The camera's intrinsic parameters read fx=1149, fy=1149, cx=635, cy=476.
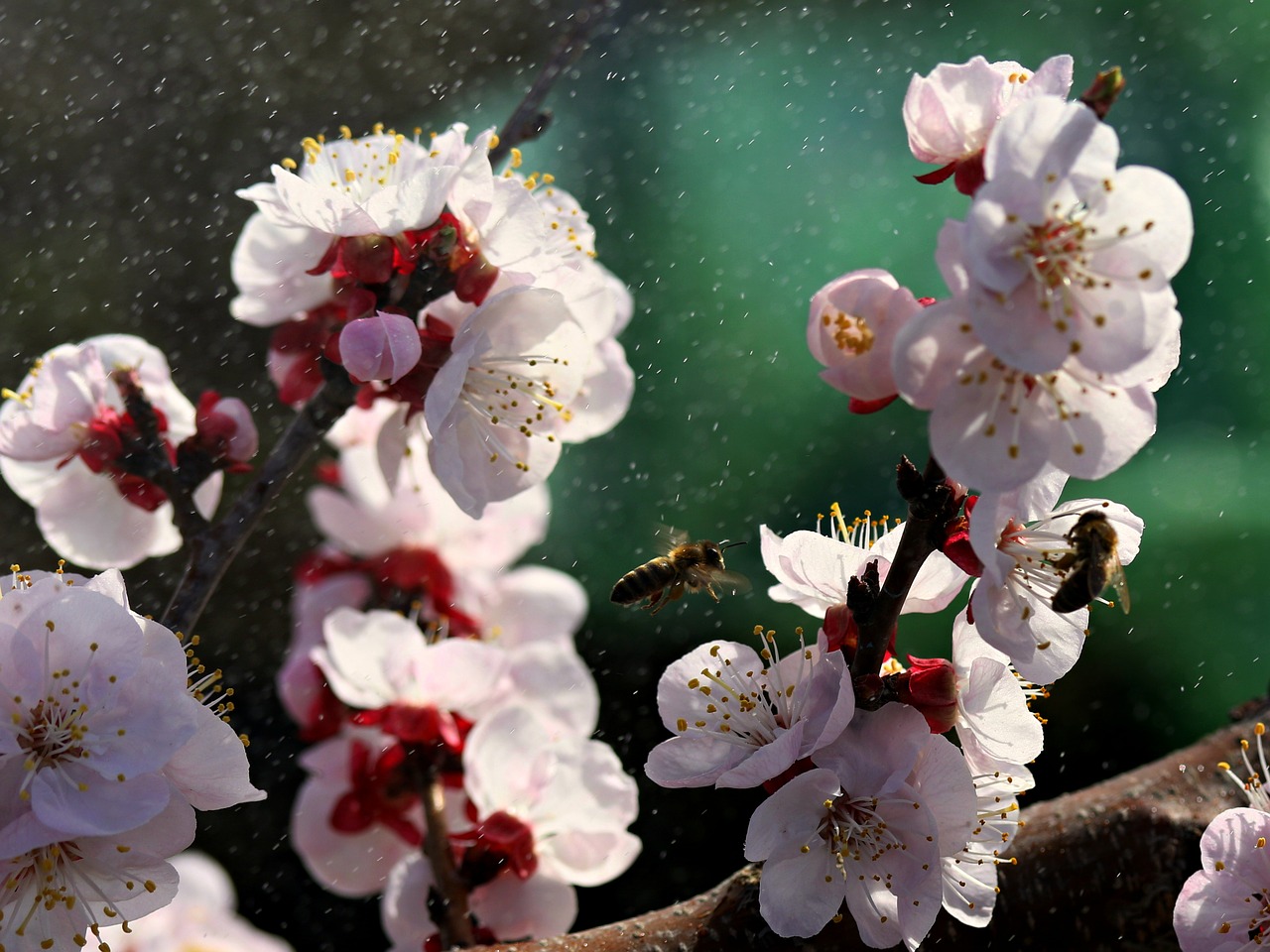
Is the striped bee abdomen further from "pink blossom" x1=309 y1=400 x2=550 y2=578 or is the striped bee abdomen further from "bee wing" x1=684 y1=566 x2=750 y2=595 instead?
"pink blossom" x1=309 y1=400 x2=550 y2=578

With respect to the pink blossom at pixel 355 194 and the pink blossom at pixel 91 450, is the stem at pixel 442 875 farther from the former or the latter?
the pink blossom at pixel 355 194

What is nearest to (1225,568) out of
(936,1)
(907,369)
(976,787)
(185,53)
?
(936,1)

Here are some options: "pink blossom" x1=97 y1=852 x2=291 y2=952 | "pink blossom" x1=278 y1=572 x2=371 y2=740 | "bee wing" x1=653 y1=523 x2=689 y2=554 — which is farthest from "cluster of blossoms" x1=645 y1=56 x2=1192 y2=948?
"pink blossom" x1=97 y1=852 x2=291 y2=952

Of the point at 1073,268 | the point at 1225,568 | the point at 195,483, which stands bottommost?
the point at 1225,568

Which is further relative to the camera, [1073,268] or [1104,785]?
[1104,785]

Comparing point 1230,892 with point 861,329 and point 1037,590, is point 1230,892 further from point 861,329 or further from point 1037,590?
point 861,329

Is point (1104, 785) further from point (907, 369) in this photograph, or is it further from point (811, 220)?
point (811, 220)

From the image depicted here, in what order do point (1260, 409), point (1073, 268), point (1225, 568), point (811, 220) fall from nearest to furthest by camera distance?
point (1073, 268), point (1225, 568), point (1260, 409), point (811, 220)

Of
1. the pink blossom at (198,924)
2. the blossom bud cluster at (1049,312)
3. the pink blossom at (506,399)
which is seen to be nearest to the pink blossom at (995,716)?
the blossom bud cluster at (1049,312)

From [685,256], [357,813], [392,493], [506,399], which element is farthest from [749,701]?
[685,256]

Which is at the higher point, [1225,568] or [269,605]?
[1225,568]
